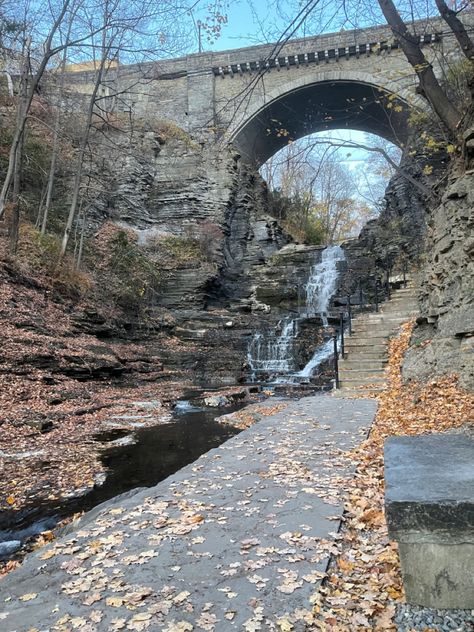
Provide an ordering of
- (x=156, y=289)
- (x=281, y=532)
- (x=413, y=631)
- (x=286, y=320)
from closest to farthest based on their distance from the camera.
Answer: (x=413, y=631), (x=281, y=532), (x=286, y=320), (x=156, y=289)

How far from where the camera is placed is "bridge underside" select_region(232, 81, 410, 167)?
2722cm

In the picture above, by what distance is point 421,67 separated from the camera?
7.33m

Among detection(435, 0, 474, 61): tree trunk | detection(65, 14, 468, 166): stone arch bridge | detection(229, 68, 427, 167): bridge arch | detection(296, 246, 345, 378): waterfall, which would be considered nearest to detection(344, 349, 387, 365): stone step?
detection(435, 0, 474, 61): tree trunk

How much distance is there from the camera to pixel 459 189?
300 inches

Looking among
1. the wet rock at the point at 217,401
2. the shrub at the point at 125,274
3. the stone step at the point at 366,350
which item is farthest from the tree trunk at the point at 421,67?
the shrub at the point at 125,274

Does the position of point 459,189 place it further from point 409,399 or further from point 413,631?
point 413,631

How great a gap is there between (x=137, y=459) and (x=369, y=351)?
596cm

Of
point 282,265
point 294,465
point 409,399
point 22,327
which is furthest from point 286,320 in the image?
point 294,465

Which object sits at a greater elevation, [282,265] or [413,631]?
[282,265]

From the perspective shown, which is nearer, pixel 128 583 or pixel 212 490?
pixel 128 583

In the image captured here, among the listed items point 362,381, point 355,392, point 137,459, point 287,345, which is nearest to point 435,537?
point 137,459

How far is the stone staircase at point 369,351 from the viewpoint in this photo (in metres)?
9.23

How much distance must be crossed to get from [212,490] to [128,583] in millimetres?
1497

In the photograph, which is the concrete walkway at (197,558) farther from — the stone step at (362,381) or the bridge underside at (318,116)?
the bridge underside at (318,116)
